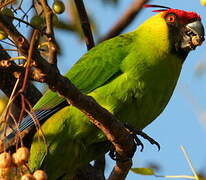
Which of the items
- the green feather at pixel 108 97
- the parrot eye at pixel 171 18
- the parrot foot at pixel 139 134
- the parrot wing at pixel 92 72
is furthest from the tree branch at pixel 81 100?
the parrot eye at pixel 171 18

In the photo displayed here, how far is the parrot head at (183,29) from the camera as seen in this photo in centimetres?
333

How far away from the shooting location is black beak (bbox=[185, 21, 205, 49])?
332cm

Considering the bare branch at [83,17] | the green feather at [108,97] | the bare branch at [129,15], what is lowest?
the green feather at [108,97]

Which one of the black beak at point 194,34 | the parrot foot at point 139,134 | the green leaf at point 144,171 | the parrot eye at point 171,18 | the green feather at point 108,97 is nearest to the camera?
the green leaf at point 144,171

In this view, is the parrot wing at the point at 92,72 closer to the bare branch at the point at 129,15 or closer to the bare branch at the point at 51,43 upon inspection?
the bare branch at the point at 129,15

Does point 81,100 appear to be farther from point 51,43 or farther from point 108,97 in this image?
point 108,97

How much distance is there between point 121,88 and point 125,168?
0.55 metres

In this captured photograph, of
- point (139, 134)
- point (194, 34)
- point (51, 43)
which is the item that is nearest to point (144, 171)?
point (139, 134)

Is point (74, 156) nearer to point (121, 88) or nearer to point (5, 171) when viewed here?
point (121, 88)

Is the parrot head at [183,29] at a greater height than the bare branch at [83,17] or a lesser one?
lesser

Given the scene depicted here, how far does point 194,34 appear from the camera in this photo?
11.0 feet

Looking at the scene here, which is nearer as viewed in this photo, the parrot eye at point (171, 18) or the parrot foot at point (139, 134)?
the parrot foot at point (139, 134)

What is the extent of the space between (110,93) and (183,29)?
2.72ft

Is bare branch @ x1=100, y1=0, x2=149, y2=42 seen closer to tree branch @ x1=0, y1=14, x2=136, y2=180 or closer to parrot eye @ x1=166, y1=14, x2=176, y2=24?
parrot eye @ x1=166, y1=14, x2=176, y2=24
